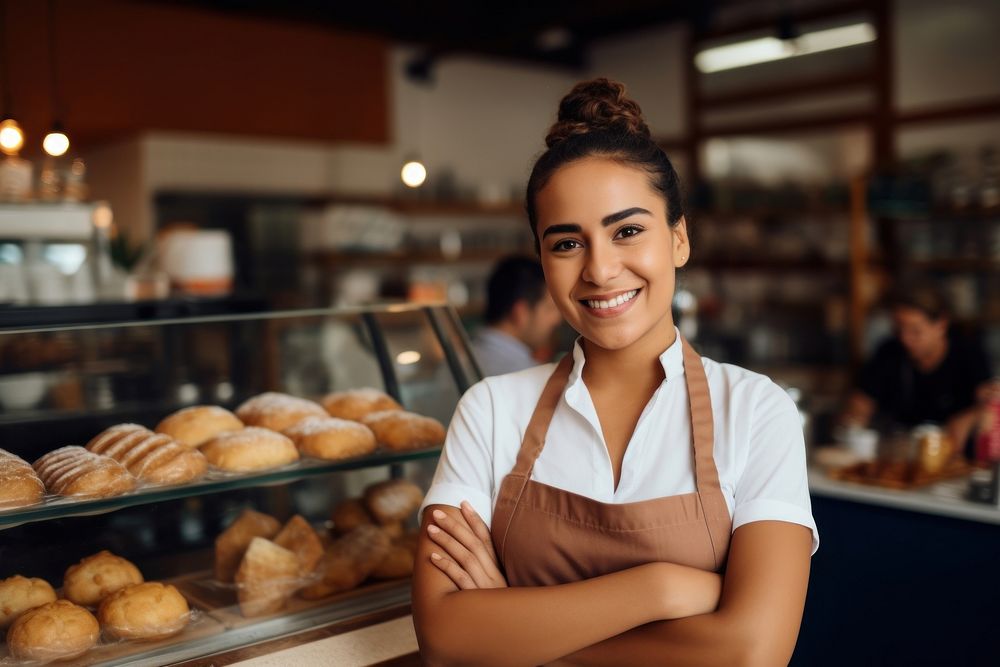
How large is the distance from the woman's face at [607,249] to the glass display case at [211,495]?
23.1 inches

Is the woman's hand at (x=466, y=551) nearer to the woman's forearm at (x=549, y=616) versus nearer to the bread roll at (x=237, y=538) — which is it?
the woman's forearm at (x=549, y=616)

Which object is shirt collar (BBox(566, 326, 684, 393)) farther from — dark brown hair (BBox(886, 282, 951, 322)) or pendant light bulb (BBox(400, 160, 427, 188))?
dark brown hair (BBox(886, 282, 951, 322))

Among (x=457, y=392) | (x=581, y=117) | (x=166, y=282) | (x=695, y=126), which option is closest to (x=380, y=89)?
(x=695, y=126)

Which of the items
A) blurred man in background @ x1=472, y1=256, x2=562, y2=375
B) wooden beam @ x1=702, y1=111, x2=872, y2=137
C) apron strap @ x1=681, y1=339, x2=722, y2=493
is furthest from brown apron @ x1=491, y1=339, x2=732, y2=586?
wooden beam @ x1=702, y1=111, x2=872, y2=137

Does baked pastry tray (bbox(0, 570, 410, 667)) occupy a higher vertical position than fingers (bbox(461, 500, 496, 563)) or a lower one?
lower

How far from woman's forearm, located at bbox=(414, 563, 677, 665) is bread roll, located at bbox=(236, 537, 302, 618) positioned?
20.6 inches

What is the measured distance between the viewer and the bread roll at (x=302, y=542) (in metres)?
1.71

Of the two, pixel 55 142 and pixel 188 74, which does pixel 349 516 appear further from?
pixel 188 74

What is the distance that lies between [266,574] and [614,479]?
71 centimetres

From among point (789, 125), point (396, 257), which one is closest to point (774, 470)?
point (396, 257)

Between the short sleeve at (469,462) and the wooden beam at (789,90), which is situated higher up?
the wooden beam at (789,90)

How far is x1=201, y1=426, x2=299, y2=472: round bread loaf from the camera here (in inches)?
63.4

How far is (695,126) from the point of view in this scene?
8.07m

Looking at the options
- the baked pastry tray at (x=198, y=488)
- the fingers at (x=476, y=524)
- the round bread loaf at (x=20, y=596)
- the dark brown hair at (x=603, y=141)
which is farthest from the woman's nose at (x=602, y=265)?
the round bread loaf at (x=20, y=596)
